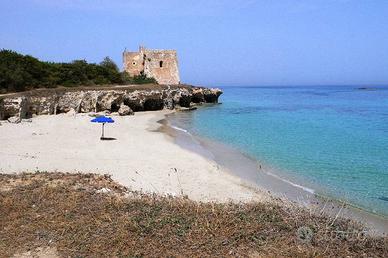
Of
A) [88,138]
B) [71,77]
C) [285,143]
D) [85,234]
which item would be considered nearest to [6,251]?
[85,234]

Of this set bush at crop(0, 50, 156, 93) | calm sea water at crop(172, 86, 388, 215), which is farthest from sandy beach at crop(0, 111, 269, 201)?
bush at crop(0, 50, 156, 93)

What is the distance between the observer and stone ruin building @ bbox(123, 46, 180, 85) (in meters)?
59.2

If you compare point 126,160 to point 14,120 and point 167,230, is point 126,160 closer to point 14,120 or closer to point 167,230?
point 167,230

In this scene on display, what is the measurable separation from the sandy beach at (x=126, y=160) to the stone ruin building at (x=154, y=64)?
3458 cm

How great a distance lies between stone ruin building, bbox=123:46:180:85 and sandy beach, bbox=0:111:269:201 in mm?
34577

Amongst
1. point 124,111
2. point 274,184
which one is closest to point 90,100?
point 124,111

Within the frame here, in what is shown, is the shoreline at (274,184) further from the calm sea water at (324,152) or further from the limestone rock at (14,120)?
the limestone rock at (14,120)

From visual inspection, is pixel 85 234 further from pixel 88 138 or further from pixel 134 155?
pixel 88 138

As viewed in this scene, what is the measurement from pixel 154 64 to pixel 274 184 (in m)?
47.7

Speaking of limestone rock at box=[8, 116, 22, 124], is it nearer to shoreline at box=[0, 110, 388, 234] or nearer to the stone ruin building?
shoreline at box=[0, 110, 388, 234]

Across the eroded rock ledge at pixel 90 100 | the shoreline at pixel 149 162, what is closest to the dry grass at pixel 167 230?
the shoreline at pixel 149 162

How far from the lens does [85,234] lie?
→ 6.78 meters

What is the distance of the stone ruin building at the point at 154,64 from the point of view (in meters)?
59.2

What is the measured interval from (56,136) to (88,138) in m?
1.74
